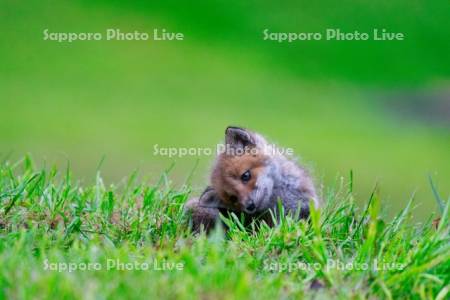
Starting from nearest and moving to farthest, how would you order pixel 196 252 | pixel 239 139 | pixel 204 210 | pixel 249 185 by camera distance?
pixel 196 252, pixel 204 210, pixel 249 185, pixel 239 139

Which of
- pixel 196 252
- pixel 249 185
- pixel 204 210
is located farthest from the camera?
pixel 249 185

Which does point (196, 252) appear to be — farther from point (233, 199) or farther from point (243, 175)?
point (243, 175)

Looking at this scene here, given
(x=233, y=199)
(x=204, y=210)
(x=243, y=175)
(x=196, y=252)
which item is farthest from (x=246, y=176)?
(x=196, y=252)

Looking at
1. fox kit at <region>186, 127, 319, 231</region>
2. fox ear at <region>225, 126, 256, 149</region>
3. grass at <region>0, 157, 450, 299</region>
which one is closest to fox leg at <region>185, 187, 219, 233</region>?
fox kit at <region>186, 127, 319, 231</region>

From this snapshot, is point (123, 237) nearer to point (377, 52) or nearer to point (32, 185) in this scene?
point (32, 185)

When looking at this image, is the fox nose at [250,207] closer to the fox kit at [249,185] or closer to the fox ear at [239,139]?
the fox kit at [249,185]

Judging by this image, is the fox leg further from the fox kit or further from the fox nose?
the fox nose
